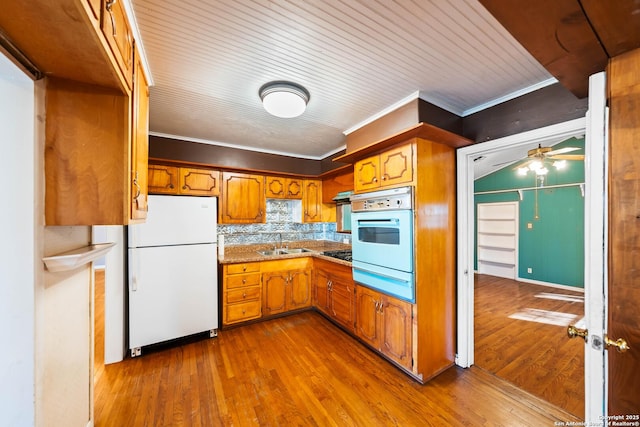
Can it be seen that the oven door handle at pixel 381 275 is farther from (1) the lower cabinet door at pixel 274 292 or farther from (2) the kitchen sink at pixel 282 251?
(2) the kitchen sink at pixel 282 251

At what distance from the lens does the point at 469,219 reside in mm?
2133

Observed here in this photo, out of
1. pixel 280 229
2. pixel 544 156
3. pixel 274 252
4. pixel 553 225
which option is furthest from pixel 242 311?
pixel 553 225

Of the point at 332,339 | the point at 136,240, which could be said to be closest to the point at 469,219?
the point at 332,339

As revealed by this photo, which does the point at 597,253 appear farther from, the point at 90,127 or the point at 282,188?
the point at 282,188

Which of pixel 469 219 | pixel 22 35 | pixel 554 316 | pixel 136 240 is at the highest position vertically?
pixel 22 35

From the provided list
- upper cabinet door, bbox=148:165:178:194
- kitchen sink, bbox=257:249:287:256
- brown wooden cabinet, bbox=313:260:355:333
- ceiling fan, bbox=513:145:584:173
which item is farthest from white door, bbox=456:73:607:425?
upper cabinet door, bbox=148:165:178:194

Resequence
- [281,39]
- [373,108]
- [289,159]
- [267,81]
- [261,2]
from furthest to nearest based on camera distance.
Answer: [289,159], [373,108], [267,81], [281,39], [261,2]

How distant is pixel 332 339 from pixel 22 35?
2.92 meters

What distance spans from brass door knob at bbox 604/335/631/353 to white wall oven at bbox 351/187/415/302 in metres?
1.07

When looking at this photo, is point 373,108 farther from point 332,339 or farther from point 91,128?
point 332,339

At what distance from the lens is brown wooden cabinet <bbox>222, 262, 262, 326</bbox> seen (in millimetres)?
2777

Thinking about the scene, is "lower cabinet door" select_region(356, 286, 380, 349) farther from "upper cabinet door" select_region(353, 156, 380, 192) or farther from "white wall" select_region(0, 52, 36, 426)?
"white wall" select_region(0, 52, 36, 426)

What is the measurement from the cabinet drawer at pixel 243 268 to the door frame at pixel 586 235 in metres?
2.30

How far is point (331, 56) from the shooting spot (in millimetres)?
1438
